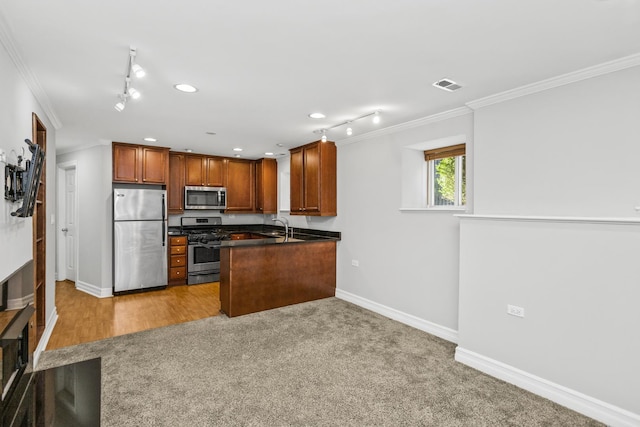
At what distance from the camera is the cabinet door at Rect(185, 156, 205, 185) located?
6.14 meters

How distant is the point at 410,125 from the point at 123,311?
442 centimetres

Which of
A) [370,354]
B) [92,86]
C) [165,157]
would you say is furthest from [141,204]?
[370,354]

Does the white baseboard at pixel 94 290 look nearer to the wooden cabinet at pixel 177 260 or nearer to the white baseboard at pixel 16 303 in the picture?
the wooden cabinet at pixel 177 260

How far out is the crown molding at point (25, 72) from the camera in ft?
6.42

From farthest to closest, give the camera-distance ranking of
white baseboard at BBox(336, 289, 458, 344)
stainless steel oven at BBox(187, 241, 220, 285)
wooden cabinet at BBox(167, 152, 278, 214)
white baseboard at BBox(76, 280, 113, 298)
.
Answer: wooden cabinet at BBox(167, 152, 278, 214) < stainless steel oven at BBox(187, 241, 220, 285) < white baseboard at BBox(76, 280, 113, 298) < white baseboard at BBox(336, 289, 458, 344)

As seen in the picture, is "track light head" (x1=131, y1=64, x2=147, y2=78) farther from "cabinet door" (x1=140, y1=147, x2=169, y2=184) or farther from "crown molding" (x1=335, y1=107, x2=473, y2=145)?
"cabinet door" (x1=140, y1=147, x2=169, y2=184)

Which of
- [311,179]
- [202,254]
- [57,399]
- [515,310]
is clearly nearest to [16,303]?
[57,399]

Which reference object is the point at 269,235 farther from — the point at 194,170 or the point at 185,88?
the point at 185,88

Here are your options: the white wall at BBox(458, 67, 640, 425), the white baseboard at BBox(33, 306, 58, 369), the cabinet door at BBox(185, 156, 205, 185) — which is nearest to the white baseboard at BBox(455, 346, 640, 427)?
the white wall at BBox(458, 67, 640, 425)

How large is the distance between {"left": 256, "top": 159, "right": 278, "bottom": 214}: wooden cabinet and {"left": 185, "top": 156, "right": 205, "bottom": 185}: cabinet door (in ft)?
3.73

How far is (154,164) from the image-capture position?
18.1 feet

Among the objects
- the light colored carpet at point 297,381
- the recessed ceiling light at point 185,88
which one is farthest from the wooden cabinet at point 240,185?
the recessed ceiling light at point 185,88

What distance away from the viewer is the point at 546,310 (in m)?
2.56

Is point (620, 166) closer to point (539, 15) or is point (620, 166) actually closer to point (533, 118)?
point (533, 118)
